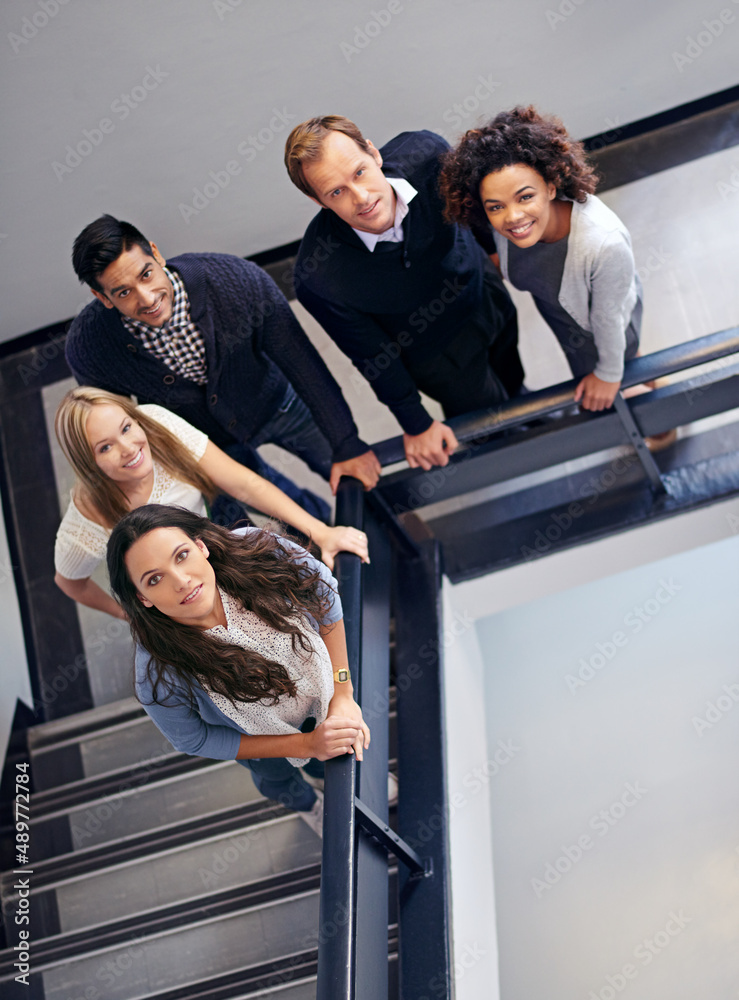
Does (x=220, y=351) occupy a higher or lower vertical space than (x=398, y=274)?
lower

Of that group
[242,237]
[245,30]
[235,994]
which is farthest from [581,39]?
[235,994]

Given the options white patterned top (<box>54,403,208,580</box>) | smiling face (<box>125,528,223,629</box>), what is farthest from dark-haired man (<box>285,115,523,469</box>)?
smiling face (<box>125,528,223,629</box>)

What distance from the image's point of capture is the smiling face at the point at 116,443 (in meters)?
2.17

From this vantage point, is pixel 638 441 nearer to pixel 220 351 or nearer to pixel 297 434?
pixel 297 434

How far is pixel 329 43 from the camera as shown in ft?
11.7

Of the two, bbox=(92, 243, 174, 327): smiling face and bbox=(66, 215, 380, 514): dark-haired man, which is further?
bbox=(66, 215, 380, 514): dark-haired man

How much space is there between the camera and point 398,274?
2312 millimetres

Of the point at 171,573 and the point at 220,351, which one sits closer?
the point at 171,573

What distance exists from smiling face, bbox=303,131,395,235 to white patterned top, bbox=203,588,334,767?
3.15 feet

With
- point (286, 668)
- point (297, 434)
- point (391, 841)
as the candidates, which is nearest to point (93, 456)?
point (286, 668)

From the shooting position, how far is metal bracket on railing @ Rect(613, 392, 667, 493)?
8.39 feet

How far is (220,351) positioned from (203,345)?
53mm

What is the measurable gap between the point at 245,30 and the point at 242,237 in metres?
1.10

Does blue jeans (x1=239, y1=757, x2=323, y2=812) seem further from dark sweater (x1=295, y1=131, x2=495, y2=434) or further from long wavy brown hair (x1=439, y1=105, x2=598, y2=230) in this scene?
long wavy brown hair (x1=439, y1=105, x2=598, y2=230)
